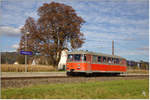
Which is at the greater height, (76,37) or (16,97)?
(76,37)

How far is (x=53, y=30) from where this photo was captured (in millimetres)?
32906

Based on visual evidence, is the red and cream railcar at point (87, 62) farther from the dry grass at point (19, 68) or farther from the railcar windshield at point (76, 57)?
Answer: the dry grass at point (19, 68)

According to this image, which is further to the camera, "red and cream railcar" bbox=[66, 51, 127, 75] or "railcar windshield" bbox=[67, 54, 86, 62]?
"railcar windshield" bbox=[67, 54, 86, 62]

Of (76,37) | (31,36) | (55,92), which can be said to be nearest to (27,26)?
(31,36)

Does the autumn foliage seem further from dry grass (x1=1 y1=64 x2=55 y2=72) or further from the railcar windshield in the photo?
the railcar windshield

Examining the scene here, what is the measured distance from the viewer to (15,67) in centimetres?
2661

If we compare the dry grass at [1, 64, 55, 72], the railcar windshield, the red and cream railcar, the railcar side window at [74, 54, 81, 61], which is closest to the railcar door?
the red and cream railcar

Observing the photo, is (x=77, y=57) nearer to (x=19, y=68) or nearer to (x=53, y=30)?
(x=19, y=68)

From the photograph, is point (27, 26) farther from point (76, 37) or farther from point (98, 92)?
point (98, 92)

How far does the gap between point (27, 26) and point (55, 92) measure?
2611cm

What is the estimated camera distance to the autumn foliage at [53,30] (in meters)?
32.2

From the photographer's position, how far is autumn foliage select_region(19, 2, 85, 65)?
32228 millimetres

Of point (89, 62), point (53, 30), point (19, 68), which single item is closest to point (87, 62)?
point (89, 62)

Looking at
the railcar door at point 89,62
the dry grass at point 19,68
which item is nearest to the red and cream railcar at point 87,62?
the railcar door at point 89,62
